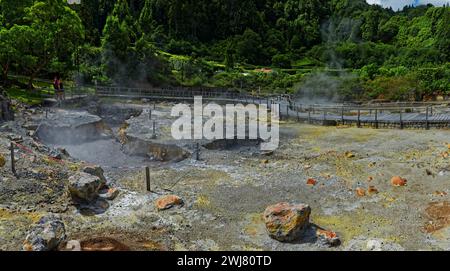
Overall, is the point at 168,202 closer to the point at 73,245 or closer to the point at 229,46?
the point at 73,245

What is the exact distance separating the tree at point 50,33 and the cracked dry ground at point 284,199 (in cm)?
1897

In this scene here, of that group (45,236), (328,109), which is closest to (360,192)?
(45,236)

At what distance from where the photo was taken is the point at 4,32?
29.8m

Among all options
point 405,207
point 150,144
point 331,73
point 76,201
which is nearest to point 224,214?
point 76,201

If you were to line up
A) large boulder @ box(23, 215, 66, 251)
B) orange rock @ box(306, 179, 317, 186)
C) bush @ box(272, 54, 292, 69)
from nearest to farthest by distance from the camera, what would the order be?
1. large boulder @ box(23, 215, 66, 251)
2. orange rock @ box(306, 179, 317, 186)
3. bush @ box(272, 54, 292, 69)

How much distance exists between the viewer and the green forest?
34.6m

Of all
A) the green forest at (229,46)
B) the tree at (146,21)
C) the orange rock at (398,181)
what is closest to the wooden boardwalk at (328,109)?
the green forest at (229,46)

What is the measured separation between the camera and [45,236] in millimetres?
9344

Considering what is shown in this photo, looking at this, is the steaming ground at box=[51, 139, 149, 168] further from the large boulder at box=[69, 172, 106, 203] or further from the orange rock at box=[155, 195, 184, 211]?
the orange rock at box=[155, 195, 184, 211]

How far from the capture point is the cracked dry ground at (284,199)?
10.7 m
